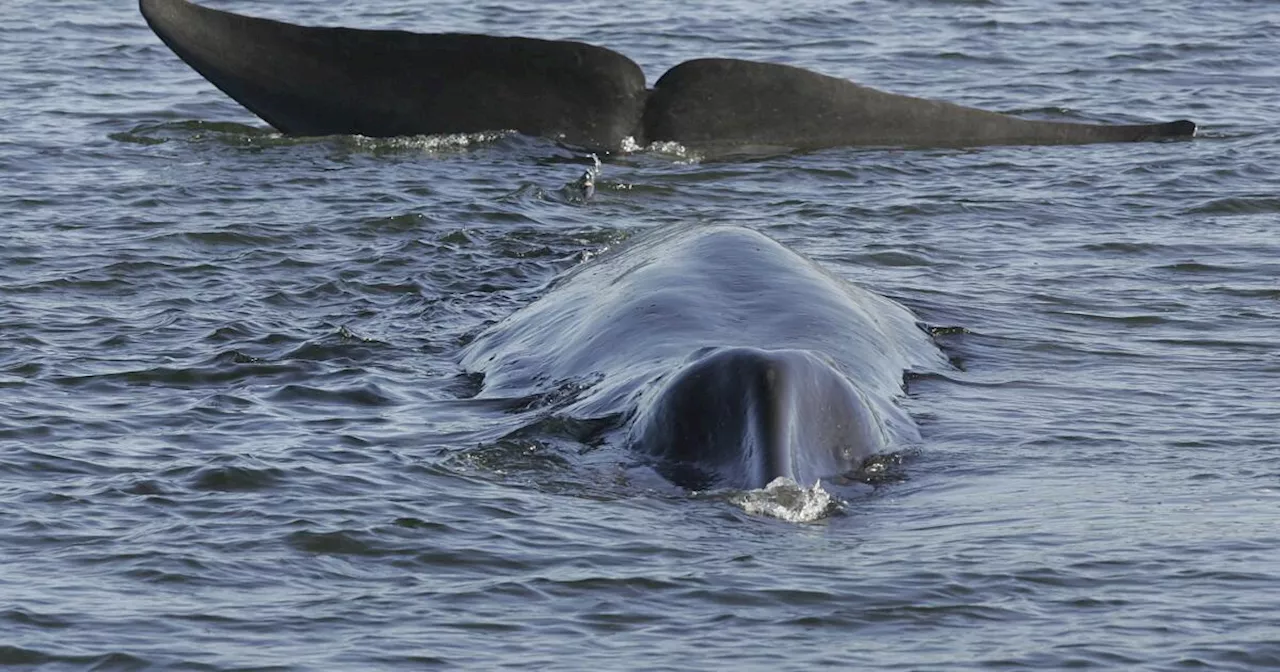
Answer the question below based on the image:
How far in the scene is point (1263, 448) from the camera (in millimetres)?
8109

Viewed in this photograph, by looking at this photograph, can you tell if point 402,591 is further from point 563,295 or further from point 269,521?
point 563,295

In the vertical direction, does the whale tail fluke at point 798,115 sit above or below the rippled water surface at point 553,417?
above

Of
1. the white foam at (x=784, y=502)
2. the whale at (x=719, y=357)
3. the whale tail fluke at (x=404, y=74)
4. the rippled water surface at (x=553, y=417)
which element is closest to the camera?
the rippled water surface at (x=553, y=417)

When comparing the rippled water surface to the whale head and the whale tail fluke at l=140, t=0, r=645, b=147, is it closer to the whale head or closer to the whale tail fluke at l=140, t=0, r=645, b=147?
the whale head

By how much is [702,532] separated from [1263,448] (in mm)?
2530

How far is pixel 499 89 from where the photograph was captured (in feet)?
45.0

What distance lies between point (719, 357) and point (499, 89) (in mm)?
6917

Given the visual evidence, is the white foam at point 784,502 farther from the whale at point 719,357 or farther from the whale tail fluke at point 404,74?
the whale tail fluke at point 404,74

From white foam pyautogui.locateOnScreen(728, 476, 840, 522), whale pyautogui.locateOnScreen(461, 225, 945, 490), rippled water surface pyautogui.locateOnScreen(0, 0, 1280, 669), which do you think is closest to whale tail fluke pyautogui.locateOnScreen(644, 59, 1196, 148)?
rippled water surface pyautogui.locateOnScreen(0, 0, 1280, 669)

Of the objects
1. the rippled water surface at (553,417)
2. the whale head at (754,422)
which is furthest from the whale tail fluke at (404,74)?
the whale head at (754,422)

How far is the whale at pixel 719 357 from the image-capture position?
6.93 m

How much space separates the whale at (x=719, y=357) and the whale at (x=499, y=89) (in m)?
3.10

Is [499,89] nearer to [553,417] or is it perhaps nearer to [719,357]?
[553,417]

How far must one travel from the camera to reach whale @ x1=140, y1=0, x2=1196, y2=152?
1344cm
